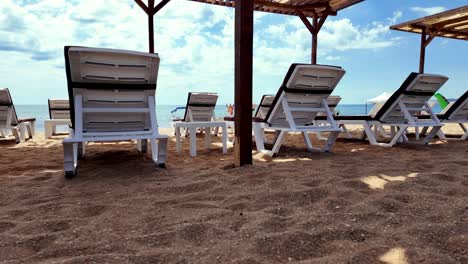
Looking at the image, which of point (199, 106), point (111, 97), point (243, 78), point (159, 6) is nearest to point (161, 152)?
point (111, 97)

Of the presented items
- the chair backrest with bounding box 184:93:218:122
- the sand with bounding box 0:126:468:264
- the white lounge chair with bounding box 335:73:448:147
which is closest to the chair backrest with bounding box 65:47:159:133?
the sand with bounding box 0:126:468:264

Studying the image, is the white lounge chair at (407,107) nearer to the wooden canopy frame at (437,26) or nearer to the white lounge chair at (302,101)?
the white lounge chair at (302,101)

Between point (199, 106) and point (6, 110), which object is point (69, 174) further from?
point (6, 110)

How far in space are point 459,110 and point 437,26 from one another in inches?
189

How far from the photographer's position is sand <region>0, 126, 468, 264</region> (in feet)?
3.93

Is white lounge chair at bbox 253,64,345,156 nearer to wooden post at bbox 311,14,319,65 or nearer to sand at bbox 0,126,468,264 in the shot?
sand at bbox 0,126,468,264

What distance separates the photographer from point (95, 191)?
2.16 meters

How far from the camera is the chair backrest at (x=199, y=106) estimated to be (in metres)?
6.12

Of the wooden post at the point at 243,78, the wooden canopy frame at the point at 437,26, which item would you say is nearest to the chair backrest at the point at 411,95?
the wooden post at the point at 243,78

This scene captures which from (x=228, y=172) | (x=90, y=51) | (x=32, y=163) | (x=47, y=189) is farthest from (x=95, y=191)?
(x=32, y=163)

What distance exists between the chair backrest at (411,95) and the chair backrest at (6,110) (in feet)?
20.3

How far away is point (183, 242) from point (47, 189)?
4.81 feet

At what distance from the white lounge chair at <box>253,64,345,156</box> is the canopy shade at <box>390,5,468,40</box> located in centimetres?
565

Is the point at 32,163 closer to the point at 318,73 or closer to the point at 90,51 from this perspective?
the point at 90,51
